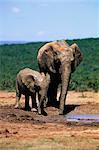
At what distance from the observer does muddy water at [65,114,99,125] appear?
64.7 ft

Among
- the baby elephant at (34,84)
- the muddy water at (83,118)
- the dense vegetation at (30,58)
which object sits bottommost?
the dense vegetation at (30,58)

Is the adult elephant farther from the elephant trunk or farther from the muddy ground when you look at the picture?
the muddy ground

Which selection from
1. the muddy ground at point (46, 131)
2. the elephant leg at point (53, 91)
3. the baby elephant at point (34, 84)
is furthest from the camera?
the elephant leg at point (53, 91)

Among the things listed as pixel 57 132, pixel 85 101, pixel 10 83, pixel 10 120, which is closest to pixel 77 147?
pixel 57 132

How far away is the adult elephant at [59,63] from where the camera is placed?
21.6m

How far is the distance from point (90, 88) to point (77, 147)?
23.8 m

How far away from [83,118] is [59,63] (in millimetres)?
2145

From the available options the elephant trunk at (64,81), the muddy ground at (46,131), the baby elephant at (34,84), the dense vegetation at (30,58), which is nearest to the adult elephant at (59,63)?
the elephant trunk at (64,81)

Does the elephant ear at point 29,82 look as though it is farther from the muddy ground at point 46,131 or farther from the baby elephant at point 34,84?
the muddy ground at point 46,131

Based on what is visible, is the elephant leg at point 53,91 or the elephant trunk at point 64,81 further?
the elephant leg at point 53,91

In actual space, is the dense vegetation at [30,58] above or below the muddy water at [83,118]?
below

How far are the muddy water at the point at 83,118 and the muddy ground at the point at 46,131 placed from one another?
0.25 metres

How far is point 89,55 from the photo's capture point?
254 ft

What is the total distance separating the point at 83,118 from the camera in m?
21.2
